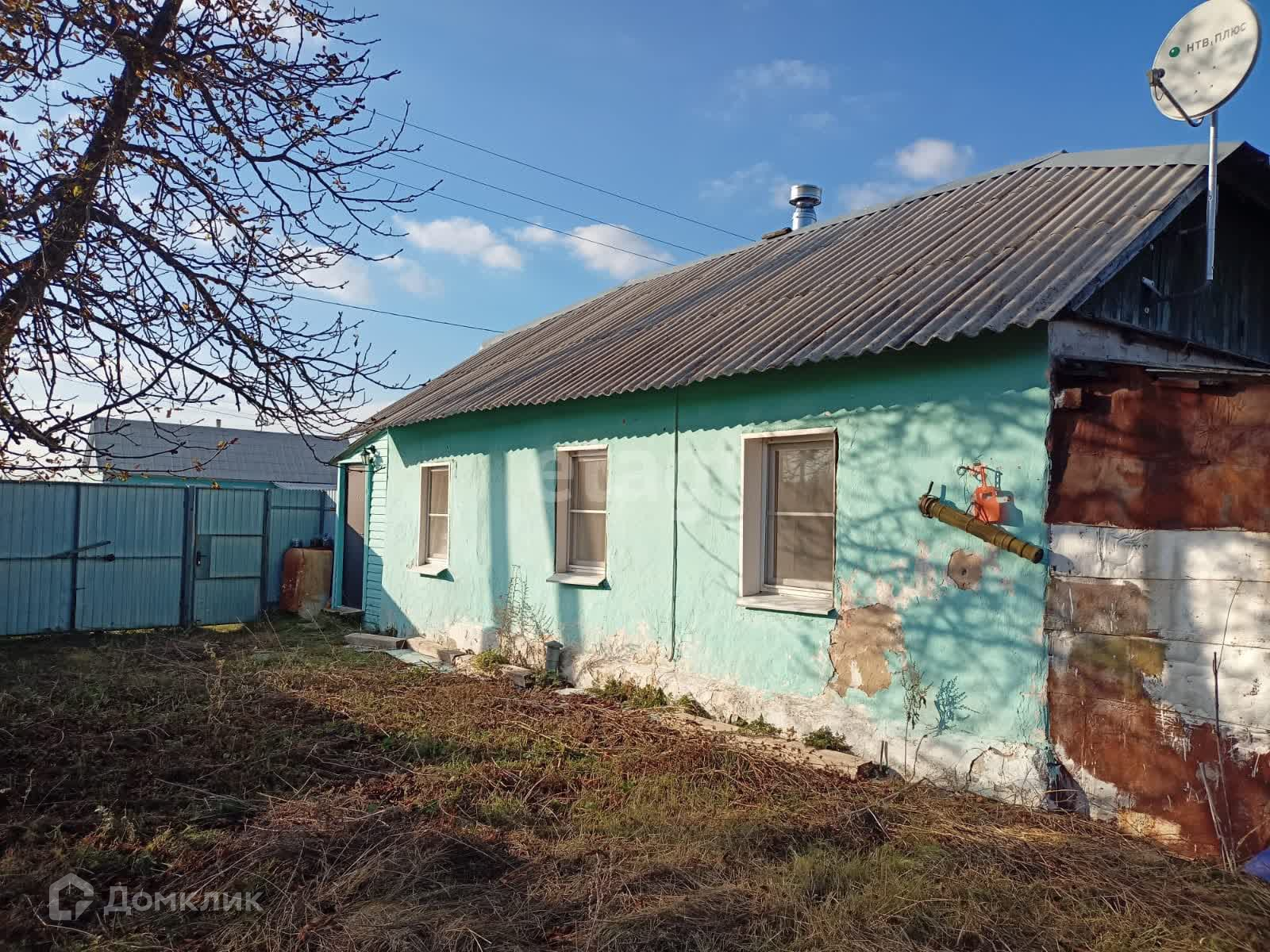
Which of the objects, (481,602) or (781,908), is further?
(481,602)

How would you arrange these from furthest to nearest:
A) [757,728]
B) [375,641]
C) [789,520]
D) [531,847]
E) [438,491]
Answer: [438,491], [375,641], [789,520], [757,728], [531,847]

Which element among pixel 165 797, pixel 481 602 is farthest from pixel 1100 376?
Result: pixel 481 602

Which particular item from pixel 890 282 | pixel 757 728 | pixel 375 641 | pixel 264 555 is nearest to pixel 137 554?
pixel 264 555

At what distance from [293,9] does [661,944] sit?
4977 mm

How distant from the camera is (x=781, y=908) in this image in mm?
3771

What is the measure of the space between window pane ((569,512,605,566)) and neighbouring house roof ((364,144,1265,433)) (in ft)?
4.44

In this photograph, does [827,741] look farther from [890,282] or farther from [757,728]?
[890,282]

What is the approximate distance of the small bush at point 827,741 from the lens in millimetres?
6195

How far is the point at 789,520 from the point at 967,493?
174cm

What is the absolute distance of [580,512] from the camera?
9.34 metres

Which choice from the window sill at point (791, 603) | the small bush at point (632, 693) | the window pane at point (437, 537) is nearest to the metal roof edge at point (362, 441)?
the window pane at point (437, 537)

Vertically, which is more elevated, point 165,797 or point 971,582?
→ point 971,582

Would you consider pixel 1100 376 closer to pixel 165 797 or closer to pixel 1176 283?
pixel 1176 283

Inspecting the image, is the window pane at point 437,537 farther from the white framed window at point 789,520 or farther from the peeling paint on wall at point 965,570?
the peeling paint on wall at point 965,570
